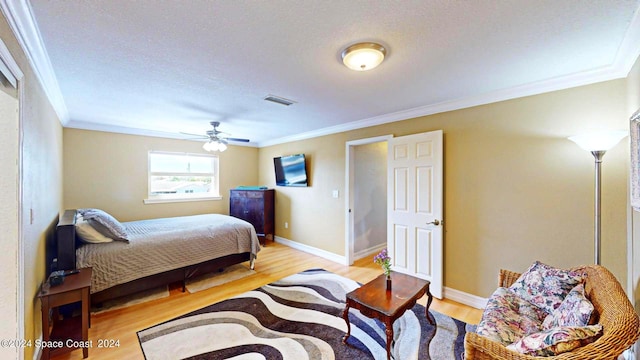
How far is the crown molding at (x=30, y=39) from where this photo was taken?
1314 millimetres

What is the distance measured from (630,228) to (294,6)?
2948 millimetres

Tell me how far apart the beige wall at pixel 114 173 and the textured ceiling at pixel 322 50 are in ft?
3.92

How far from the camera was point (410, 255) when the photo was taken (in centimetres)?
326

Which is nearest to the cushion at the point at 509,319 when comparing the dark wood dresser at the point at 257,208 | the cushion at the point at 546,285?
the cushion at the point at 546,285

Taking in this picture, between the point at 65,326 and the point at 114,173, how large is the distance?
2824mm

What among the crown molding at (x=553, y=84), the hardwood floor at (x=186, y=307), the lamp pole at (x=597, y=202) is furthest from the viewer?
the hardwood floor at (x=186, y=307)

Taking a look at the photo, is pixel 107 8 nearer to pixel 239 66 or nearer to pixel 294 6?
pixel 239 66

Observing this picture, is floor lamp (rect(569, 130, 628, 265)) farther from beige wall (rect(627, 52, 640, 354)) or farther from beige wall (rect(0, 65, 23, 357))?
beige wall (rect(0, 65, 23, 357))

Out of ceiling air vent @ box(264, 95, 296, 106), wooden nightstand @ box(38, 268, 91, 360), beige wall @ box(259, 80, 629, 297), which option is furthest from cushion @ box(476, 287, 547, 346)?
wooden nightstand @ box(38, 268, 91, 360)

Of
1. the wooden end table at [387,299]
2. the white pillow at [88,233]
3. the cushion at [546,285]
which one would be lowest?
the wooden end table at [387,299]

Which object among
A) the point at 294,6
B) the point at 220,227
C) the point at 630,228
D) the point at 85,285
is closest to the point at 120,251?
the point at 85,285

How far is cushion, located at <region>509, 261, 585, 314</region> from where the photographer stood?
1740 mm

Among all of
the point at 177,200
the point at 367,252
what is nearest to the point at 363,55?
the point at 367,252

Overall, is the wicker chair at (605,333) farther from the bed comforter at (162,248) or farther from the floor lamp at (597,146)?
the bed comforter at (162,248)
